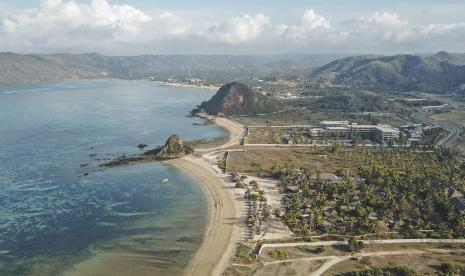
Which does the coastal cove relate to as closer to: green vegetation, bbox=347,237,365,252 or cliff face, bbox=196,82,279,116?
green vegetation, bbox=347,237,365,252

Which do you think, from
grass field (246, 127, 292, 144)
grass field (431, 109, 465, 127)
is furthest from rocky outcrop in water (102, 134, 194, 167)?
grass field (431, 109, 465, 127)

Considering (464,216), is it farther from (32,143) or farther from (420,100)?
(420,100)

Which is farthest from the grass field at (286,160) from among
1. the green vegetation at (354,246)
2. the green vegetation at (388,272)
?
the green vegetation at (388,272)

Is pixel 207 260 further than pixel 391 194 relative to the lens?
No

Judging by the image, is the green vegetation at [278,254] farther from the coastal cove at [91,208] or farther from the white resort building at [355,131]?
the white resort building at [355,131]

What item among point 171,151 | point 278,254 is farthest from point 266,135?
point 278,254

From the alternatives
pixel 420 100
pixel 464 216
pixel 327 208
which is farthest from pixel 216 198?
pixel 420 100
